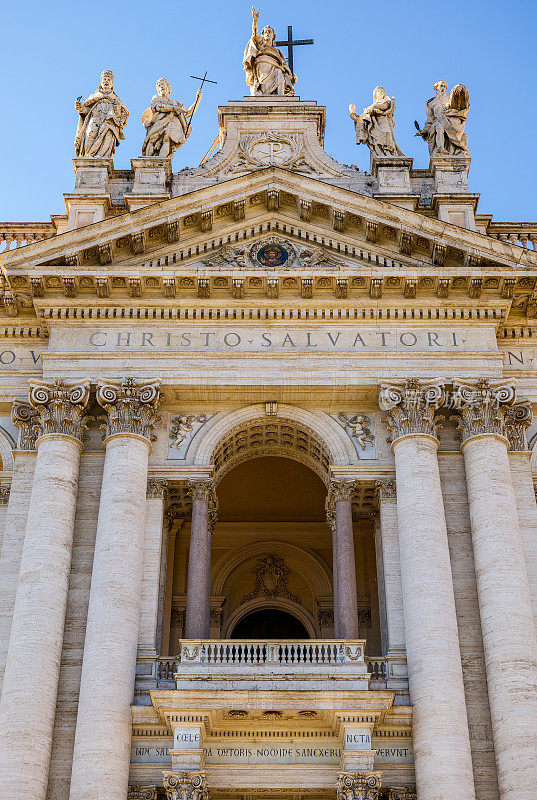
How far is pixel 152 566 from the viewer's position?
2184 centimetres

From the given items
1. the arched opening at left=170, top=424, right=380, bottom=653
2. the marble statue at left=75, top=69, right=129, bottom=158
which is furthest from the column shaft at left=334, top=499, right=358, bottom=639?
the marble statue at left=75, top=69, right=129, bottom=158

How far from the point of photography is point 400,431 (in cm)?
2280

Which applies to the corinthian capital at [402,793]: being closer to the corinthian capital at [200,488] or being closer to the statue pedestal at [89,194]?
the corinthian capital at [200,488]

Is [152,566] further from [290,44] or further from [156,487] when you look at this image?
[290,44]

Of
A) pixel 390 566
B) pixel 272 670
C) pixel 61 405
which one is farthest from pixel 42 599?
pixel 390 566

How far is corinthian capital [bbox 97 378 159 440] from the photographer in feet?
74.7

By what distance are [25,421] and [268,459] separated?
24.1 feet

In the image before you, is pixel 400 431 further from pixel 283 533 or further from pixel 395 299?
pixel 283 533

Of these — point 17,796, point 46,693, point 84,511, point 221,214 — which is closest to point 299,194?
point 221,214

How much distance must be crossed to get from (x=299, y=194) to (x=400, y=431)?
590 centimetres

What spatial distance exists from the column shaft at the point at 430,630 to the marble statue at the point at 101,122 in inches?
428

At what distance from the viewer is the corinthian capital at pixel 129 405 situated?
22.8 meters

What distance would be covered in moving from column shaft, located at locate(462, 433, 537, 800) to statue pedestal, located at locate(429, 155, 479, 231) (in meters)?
6.08

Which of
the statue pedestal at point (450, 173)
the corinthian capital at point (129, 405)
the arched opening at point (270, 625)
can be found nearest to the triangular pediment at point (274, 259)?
the corinthian capital at point (129, 405)
